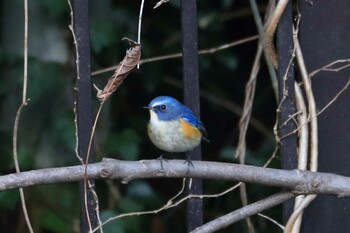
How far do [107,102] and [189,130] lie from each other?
830 millimetres

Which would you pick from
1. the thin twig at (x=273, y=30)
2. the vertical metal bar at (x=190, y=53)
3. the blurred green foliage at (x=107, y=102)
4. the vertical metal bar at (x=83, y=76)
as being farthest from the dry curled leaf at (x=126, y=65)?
the blurred green foliage at (x=107, y=102)

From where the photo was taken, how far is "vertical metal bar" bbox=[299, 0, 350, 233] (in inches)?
117

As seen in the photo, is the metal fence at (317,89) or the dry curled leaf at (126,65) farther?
the metal fence at (317,89)

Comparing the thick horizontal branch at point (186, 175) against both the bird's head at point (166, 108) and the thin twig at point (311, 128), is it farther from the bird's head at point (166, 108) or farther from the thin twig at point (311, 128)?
the bird's head at point (166, 108)

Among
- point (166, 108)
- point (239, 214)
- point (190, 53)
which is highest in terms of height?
point (190, 53)

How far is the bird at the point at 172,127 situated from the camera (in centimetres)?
325

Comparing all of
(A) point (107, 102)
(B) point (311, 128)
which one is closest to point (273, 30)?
(B) point (311, 128)

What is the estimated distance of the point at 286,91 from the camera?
2.93 metres

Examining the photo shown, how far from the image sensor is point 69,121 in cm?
380

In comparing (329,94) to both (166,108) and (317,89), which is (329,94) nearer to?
(317,89)

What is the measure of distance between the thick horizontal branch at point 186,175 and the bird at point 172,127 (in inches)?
18.8

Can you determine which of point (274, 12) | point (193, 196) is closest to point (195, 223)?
point (193, 196)

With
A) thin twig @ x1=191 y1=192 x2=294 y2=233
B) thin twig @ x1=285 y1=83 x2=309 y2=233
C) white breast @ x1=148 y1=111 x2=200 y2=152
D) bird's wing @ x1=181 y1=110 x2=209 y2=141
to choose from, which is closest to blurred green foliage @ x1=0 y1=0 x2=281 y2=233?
white breast @ x1=148 y1=111 x2=200 y2=152

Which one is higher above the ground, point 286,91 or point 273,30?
point 273,30
